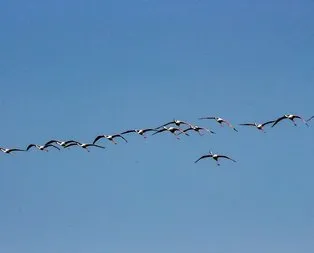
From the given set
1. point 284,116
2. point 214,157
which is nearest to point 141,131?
point 214,157

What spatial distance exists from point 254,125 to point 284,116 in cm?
501

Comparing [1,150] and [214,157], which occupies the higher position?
Answer: [1,150]

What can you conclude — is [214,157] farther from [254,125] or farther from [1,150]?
[1,150]

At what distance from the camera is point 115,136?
236 feet

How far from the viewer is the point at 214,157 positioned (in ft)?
227

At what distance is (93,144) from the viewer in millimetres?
70812

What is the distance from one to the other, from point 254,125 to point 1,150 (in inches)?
Answer: 916

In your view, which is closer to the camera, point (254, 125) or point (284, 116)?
point (284, 116)

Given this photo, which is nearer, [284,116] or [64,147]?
[284,116]

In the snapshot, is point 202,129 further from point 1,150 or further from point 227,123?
point 1,150

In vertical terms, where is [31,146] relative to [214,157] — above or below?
above

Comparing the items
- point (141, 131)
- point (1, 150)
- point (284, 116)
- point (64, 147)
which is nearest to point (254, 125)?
point (284, 116)

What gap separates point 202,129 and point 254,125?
19.7ft

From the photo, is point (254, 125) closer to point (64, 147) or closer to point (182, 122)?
point (182, 122)
